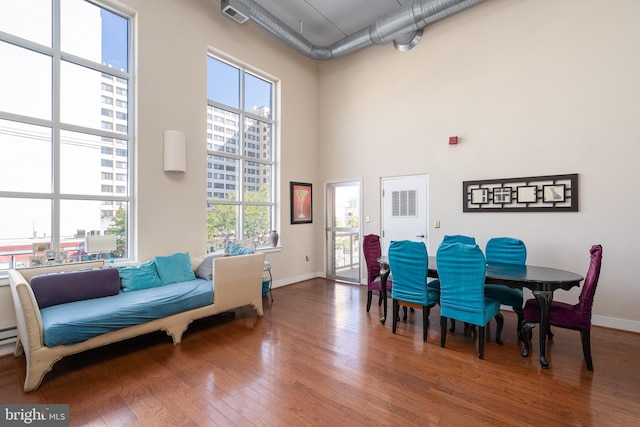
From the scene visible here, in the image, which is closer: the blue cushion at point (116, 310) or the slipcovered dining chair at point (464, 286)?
the blue cushion at point (116, 310)

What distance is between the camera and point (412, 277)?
3260 millimetres

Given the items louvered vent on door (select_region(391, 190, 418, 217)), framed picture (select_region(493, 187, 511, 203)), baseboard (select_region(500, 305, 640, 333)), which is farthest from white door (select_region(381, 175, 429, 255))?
baseboard (select_region(500, 305, 640, 333))

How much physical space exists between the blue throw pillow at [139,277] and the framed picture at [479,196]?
15.0 feet

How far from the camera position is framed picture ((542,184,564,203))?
3.82m

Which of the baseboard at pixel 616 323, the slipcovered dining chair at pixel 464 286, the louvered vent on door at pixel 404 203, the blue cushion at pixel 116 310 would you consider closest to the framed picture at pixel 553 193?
the baseboard at pixel 616 323

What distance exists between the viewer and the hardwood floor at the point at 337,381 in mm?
2008

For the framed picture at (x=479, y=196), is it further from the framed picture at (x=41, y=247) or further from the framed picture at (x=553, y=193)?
the framed picture at (x=41, y=247)

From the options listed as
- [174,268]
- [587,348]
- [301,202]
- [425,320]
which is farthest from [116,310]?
[587,348]

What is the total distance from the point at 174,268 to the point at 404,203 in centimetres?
382

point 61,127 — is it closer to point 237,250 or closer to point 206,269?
point 206,269

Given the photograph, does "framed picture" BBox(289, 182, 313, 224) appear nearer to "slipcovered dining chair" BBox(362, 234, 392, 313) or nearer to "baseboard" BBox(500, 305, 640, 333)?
"slipcovered dining chair" BBox(362, 234, 392, 313)

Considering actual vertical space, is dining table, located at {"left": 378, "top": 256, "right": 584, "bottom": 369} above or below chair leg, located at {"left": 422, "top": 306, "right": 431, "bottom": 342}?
above

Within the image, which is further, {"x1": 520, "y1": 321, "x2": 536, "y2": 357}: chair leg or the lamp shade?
the lamp shade

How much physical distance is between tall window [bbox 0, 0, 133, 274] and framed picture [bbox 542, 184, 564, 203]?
18.2ft
